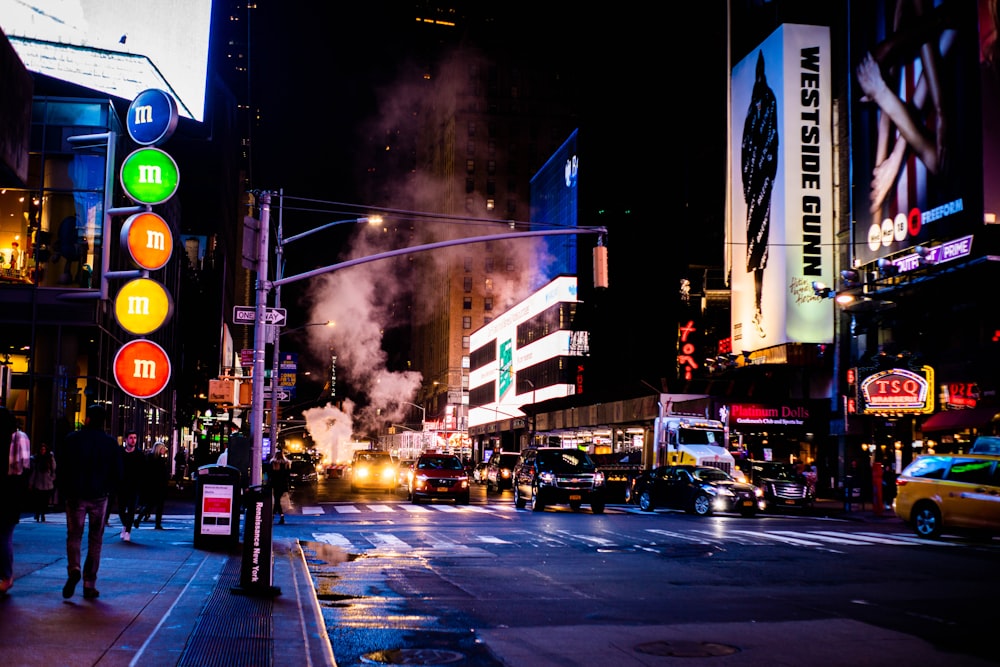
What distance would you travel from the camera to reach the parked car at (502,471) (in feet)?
162

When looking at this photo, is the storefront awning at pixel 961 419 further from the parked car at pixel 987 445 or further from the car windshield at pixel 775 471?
the parked car at pixel 987 445

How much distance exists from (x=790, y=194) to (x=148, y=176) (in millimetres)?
37662

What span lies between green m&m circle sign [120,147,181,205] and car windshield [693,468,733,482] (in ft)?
65.9

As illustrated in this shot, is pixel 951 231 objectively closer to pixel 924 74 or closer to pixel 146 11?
pixel 924 74

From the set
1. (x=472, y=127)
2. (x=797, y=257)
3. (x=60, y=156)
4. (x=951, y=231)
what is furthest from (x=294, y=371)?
(x=472, y=127)

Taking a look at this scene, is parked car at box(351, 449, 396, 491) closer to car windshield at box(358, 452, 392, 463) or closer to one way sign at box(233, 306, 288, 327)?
car windshield at box(358, 452, 392, 463)

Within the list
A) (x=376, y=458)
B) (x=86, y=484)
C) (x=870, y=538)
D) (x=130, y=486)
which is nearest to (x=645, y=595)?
(x=86, y=484)

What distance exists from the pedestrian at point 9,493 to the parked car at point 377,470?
3629 centimetres

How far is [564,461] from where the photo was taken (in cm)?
3156

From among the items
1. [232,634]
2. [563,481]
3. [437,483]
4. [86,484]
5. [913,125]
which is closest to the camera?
[232,634]

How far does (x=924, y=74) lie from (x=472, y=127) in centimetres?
12080

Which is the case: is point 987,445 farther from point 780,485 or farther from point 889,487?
point 889,487

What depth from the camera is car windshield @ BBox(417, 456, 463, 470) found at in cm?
3454

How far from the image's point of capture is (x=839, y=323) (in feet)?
155
